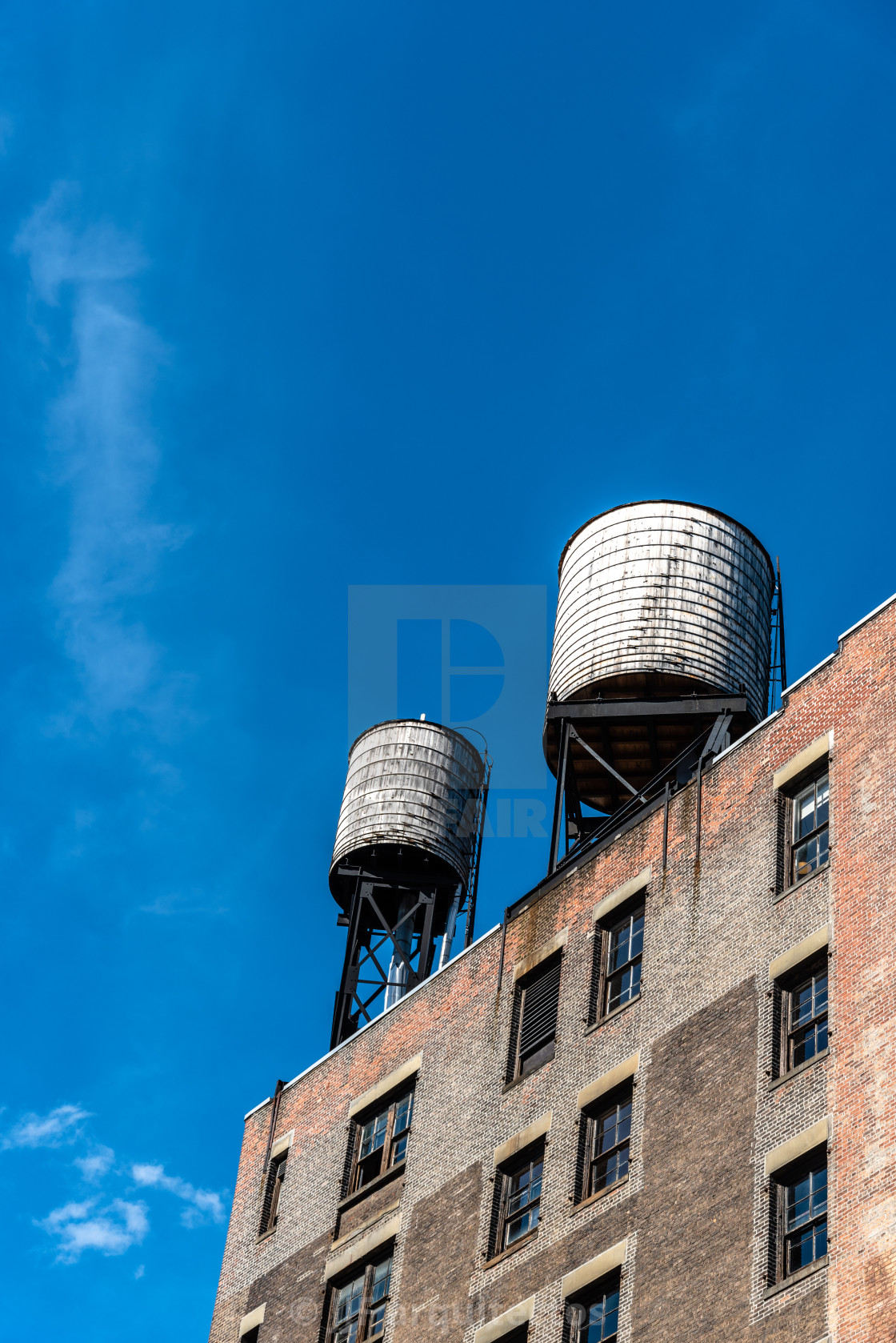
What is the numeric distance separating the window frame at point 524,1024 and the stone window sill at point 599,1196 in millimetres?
3562

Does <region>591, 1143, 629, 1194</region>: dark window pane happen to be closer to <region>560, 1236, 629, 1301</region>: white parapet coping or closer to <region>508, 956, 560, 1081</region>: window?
<region>560, 1236, 629, 1301</region>: white parapet coping

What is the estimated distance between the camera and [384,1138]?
3750 centimetres

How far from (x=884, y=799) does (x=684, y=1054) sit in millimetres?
5217

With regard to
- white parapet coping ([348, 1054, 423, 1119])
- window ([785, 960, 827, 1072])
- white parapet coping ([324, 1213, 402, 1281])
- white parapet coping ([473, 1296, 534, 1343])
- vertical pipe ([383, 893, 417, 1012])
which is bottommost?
white parapet coping ([473, 1296, 534, 1343])

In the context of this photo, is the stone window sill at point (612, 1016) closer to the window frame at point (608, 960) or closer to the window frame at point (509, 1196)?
the window frame at point (608, 960)

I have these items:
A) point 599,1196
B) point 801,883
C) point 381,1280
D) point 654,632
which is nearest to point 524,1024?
point 381,1280

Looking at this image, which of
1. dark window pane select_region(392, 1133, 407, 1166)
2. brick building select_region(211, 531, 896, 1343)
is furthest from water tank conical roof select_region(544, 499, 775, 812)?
dark window pane select_region(392, 1133, 407, 1166)

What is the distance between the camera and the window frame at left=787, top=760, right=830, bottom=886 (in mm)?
30594

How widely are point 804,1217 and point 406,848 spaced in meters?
22.5

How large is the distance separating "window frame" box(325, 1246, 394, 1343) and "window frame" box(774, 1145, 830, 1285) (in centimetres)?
1005

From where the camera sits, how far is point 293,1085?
137 feet

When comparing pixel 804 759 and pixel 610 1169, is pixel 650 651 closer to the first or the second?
pixel 804 759

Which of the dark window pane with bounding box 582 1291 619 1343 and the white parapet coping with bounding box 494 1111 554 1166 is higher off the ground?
the white parapet coping with bounding box 494 1111 554 1166

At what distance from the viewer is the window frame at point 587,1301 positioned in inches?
1146
